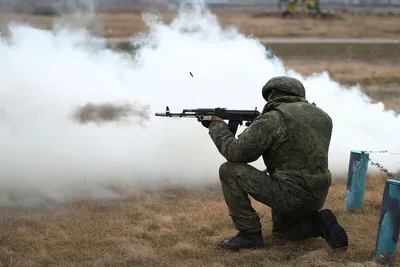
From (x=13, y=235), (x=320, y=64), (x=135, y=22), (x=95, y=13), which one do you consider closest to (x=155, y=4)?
(x=95, y=13)

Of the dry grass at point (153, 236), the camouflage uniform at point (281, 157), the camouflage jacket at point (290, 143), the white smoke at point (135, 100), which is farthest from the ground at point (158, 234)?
the camouflage jacket at point (290, 143)

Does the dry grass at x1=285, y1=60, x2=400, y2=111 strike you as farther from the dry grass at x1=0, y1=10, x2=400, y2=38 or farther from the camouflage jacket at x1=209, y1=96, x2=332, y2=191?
the camouflage jacket at x1=209, y1=96, x2=332, y2=191

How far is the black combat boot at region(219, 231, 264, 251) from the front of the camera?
5.15m

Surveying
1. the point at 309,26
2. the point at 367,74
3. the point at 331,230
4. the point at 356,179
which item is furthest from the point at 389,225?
the point at 309,26

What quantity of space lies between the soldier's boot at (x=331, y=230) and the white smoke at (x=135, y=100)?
2.72 meters

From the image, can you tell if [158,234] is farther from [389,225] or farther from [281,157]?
[389,225]

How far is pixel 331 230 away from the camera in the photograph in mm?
5000

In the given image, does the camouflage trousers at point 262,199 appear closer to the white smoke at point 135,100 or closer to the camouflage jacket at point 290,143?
the camouflage jacket at point 290,143

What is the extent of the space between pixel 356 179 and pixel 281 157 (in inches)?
71.2

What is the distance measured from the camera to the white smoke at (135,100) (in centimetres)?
726

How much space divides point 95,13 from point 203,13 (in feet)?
10.6

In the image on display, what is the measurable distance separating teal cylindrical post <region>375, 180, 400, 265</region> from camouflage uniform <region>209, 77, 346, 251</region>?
0.48 metres

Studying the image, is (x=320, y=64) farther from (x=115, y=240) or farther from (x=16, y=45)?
(x=115, y=240)

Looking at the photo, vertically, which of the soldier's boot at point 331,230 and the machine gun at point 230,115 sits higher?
the machine gun at point 230,115
